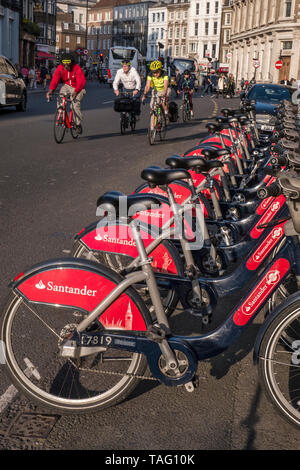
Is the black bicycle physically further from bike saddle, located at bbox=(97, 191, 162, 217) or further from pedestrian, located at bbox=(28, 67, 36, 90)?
pedestrian, located at bbox=(28, 67, 36, 90)

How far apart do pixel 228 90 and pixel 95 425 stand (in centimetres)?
4695

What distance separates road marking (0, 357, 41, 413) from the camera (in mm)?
3149

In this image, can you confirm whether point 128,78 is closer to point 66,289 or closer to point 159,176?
point 159,176

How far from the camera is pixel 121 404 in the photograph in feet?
10.5

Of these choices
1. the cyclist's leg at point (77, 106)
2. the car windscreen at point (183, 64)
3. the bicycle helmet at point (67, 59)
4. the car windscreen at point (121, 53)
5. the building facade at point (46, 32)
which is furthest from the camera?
the building facade at point (46, 32)

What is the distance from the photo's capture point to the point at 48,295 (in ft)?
9.89

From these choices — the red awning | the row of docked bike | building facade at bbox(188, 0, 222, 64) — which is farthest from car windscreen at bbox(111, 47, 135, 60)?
the row of docked bike

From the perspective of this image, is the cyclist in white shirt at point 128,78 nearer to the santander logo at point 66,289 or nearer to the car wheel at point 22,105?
the car wheel at point 22,105

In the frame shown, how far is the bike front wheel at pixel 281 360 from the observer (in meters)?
2.81

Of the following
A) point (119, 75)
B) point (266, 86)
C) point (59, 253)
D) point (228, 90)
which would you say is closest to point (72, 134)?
point (119, 75)

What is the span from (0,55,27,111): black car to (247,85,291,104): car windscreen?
27.2 feet

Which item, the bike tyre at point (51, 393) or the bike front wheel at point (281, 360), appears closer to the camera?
the bike front wheel at point (281, 360)

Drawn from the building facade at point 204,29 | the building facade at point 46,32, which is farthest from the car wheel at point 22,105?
the building facade at point 204,29

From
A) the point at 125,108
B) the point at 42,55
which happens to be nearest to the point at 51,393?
the point at 125,108
